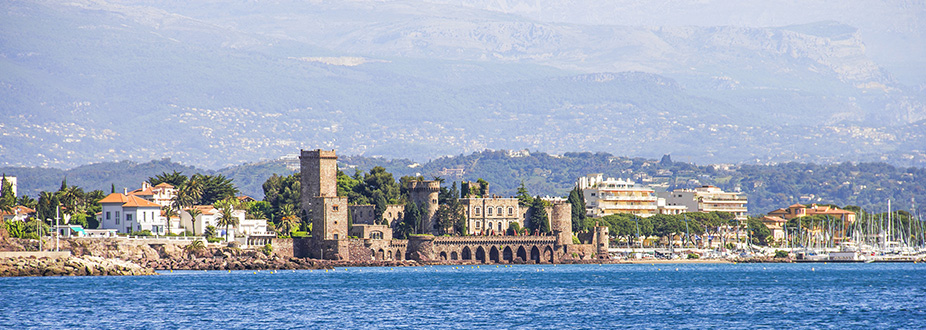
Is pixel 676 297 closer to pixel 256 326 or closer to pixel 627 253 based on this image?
pixel 256 326

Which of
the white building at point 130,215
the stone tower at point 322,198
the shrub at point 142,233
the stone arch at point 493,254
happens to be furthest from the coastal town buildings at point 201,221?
the stone arch at point 493,254

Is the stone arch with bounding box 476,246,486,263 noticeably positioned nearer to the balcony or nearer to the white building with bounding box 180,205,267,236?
the white building with bounding box 180,205,267,236

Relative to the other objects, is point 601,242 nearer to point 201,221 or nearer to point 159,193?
point 201,221

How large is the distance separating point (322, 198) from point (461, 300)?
43.4 metres

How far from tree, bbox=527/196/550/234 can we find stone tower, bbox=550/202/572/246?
84cm

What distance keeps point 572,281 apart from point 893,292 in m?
22.6

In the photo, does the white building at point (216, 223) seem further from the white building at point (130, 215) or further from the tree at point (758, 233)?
the tree at point (758, 233)

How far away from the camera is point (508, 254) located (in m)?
132

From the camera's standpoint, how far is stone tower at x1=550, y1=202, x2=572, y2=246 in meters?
133

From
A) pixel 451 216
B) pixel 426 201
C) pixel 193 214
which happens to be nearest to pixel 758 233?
pixel 451 216

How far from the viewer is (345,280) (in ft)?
323

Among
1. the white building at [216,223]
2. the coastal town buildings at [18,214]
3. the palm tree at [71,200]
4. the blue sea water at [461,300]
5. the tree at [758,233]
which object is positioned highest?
the palm tree at [71,200]

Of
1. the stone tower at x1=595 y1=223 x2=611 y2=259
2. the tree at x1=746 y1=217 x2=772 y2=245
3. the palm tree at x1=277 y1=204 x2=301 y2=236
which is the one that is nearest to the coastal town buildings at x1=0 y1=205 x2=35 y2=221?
the palm tree at x1=277 y1=204 x2=301 y2=236

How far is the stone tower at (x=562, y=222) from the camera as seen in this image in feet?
438
